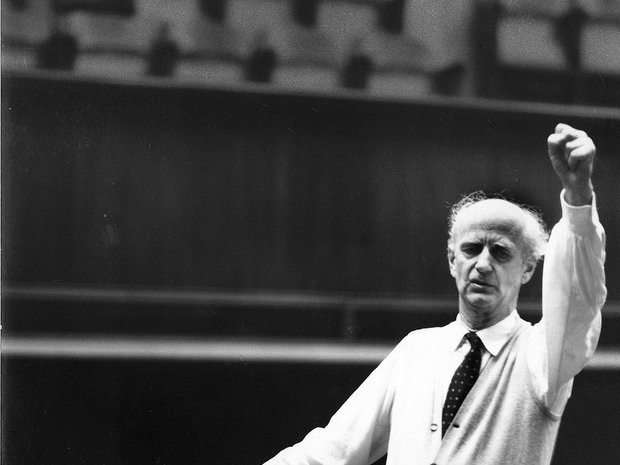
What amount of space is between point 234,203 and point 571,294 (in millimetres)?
1367

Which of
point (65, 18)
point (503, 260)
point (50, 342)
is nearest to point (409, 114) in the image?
point (503, 260)

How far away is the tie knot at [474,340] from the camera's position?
2.45 metres

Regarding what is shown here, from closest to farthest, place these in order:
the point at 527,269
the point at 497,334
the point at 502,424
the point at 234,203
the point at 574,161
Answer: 1. the point at 574,161
2. the point at 502,424
3. the point at 497,334
4. the point at 527,269
5. the point at 234,203

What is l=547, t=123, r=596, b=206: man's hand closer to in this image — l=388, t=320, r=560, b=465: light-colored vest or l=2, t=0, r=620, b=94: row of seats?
l=388, t=320, r=560, b=465: light-colored vest

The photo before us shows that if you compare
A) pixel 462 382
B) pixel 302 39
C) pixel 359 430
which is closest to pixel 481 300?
pixel 462 382

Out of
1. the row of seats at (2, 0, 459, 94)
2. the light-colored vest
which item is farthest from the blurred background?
the light-colored vest

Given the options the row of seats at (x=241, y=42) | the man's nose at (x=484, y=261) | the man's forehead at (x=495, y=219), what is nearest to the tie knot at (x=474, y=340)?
the man's nose at (x=484, y=261)

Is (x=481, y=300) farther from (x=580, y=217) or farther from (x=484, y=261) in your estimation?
(x=580, y=217)

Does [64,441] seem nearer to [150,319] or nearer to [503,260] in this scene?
[150,319]

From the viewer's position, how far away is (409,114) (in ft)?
10.8

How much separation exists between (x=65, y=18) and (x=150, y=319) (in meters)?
1.06

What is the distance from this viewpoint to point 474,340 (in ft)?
8.09

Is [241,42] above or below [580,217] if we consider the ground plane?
above

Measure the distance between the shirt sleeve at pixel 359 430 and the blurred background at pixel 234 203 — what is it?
55cm
